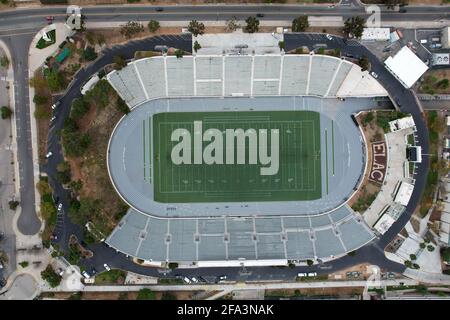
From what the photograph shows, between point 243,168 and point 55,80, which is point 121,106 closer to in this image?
point 55,80

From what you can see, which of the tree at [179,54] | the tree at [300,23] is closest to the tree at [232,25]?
the tree at [179,54]

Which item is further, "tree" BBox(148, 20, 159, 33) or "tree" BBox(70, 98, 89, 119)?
"tree" BBox(148, 20, 159, 33)

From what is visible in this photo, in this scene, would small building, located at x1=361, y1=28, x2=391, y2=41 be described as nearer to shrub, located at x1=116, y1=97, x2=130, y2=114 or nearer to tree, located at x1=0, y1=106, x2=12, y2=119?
shrub, located at x1=116, y1=97, x2=130, y2=114

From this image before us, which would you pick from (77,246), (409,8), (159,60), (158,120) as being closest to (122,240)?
(77,246)

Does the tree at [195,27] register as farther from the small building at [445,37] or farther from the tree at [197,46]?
the small building at [445,37]

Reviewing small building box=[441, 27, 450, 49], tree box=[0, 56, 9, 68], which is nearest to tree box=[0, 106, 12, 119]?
tree box=[0, 56, 9, 68]

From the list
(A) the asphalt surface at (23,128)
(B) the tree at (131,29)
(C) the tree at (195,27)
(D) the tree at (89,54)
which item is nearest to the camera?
(C) the tree at (195,27)

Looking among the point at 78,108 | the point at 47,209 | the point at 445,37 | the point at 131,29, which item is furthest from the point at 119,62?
the point at 445,37
